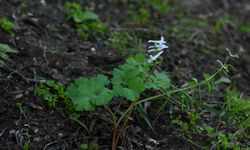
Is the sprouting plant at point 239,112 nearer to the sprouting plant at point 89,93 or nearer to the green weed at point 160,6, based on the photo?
the sprouting plant at point 89,93

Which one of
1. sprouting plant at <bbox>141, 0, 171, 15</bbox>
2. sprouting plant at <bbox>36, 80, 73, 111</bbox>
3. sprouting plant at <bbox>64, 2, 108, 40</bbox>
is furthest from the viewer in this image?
sprouting plant at <bbox>141, 0, 171, 15</bbox>

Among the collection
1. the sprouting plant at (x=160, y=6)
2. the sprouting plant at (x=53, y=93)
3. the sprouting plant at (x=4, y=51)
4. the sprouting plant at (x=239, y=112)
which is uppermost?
the sprouting plant at (x=160, y=6)

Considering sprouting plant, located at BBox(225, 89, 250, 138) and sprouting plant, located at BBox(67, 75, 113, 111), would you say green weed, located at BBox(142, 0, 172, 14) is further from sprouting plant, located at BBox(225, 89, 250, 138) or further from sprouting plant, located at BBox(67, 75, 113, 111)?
sprouting plant, located at BBox(67, 75, 113, 111)

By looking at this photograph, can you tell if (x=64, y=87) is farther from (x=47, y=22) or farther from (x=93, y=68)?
(x=47, y=22)

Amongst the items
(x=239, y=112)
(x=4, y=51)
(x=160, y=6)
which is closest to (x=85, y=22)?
(x=4, y=51)

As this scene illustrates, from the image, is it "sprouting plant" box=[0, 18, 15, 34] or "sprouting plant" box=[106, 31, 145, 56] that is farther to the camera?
"sprouting plant" box=[106, 31, 145, 56]

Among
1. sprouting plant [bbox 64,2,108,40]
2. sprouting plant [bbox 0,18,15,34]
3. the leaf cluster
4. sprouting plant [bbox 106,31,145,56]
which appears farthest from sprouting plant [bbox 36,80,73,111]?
sprouting plant [bbox 64,2,108,40]

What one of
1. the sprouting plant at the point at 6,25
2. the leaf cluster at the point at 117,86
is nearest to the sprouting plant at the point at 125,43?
the sprouting plant at the point at 6,25
